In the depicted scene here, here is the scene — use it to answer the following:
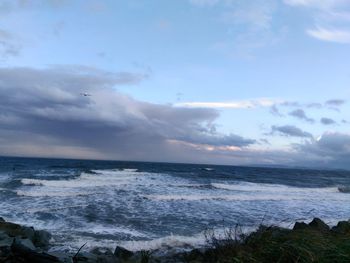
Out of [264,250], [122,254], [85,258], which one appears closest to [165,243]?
[122,254]

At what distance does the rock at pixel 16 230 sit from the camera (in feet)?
42.4

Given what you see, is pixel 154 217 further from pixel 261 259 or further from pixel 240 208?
pixel 261 259

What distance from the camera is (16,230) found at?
44.4 ft

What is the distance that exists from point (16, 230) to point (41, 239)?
3.75 feet

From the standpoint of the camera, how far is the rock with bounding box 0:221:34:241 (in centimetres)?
1291

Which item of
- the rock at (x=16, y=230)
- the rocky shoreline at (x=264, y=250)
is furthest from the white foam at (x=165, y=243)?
the rock at (x=16, y=230)

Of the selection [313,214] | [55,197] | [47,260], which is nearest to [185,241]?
[47,260]

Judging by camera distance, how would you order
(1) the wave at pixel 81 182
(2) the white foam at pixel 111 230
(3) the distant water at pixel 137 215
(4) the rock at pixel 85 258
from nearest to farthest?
(4) the rock at pixel 85 258 < (3) the distant water at pixel 137 215 < (2) the white foam at pixel 111 230 < (1) the wave at pixel 81 182

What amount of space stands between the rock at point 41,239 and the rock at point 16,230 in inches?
5.6

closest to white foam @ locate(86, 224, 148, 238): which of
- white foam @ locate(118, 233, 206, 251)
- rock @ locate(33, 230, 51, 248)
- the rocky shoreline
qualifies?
white foam @ locate(118, 233, 206, 251)

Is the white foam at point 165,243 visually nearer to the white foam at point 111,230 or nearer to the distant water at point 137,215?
the distant water at point 137,215

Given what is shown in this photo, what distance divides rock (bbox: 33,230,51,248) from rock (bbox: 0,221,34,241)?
142mm

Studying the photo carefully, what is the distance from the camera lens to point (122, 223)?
17.0m

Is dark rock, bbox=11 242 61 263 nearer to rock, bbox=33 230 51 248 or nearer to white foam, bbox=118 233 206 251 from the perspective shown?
rock, bbox=33 230 51 248
